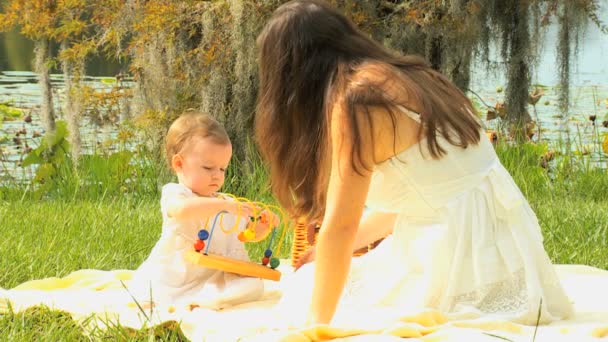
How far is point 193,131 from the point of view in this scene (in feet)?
10.1

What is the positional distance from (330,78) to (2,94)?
22.8 feet

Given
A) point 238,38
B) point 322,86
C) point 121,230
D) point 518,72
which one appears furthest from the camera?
point 518,72

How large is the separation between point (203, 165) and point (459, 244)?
950mm

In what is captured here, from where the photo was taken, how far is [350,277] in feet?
9.02

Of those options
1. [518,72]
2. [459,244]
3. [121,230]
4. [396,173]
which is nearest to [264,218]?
[396,173]

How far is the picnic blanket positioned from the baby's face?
41cm

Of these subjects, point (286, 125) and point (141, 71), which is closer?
point (286, 125)

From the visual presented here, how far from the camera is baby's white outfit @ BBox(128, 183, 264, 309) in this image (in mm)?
3010

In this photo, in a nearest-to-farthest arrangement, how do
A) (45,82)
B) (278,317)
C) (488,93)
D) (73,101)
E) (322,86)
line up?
(322,86) < (278,317) < (73,101) < (45,82) < (488,93)

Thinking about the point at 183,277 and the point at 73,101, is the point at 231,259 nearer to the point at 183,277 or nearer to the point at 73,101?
the point at 183,277

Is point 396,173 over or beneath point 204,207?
over

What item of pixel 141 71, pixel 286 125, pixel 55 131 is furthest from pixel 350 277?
pixel 55 131

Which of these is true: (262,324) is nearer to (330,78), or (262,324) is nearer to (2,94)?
(330,78)

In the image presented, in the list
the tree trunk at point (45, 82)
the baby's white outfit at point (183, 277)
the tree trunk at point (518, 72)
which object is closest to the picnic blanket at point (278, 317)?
the baby's white outfit at point (183, 277)
